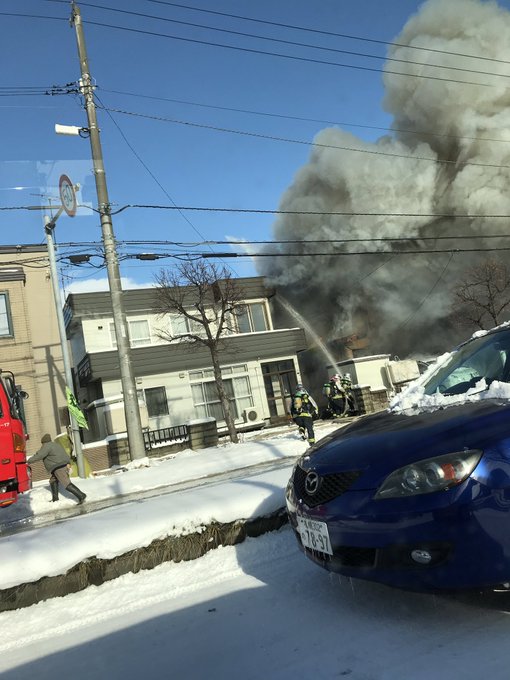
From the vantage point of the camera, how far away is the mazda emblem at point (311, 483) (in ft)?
8.69

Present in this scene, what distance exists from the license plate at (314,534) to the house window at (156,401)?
1879cm

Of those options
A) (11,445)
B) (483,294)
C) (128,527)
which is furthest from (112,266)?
(483,294)

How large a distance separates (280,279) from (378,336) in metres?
7.37

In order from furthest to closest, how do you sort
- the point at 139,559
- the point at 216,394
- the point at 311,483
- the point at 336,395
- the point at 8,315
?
the point at 216,394 < the point at 336,395 < the point at 8,315 < the point at 139,559 < the point at 311,483

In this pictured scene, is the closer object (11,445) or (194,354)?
(11,445)

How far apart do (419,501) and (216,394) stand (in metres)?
20.2

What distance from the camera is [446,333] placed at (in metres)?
31.4

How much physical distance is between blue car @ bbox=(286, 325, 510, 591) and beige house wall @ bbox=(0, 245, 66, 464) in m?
15.0

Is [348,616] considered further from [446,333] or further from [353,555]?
[446,333]

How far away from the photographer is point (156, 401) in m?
21.2

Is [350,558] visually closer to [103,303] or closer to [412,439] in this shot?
[412,439]

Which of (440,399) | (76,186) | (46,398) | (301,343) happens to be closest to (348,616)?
(440,399)

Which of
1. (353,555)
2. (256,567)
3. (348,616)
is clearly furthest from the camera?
(256,567)

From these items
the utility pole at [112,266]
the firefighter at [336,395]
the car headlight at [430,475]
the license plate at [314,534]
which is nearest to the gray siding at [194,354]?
the firefighter at [336,395]
